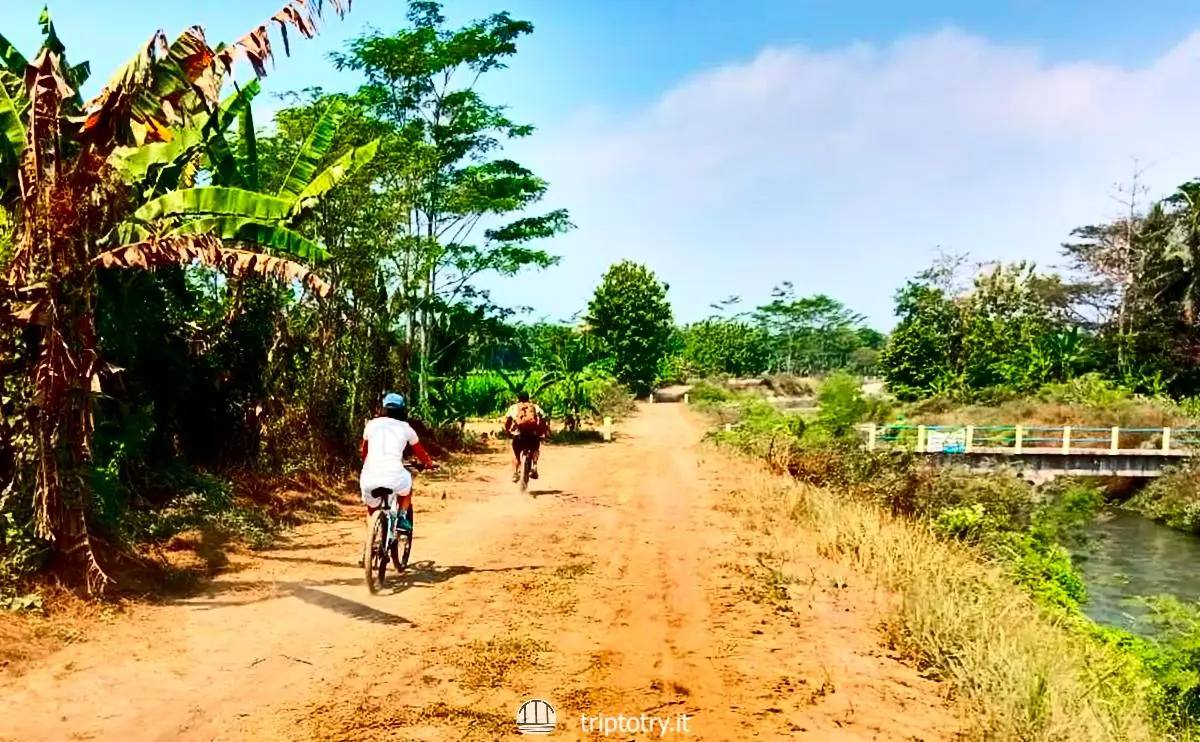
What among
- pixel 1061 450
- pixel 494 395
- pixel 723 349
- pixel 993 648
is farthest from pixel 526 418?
pixel 723 349

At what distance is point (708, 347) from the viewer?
250ft

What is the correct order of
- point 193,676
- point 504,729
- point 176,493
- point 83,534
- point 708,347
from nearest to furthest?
point 504,729, point 193,676, point 83,534, point 176,493, point 708,347

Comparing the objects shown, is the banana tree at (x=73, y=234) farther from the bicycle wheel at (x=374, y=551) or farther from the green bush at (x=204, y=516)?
the bicycle wheel at (x=374, y=551)

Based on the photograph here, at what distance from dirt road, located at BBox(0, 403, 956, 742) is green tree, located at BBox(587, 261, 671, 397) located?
145ft

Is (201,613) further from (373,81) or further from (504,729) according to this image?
(373,81)

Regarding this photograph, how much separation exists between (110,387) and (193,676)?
3.92 m

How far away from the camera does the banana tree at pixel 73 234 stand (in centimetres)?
657

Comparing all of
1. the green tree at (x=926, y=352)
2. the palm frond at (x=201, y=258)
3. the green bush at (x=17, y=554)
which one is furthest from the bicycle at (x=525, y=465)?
the green tree at (x=926, y=352)

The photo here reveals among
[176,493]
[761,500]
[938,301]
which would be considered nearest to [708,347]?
[938,301]

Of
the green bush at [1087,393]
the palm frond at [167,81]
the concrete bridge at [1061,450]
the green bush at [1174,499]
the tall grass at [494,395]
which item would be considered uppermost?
the palm frond at [167,81]

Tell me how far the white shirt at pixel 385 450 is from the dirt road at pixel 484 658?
3.63 feet

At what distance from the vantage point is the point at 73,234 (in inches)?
265

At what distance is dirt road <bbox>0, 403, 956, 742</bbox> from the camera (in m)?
4.87

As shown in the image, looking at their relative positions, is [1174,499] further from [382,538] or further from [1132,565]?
[382,538]
